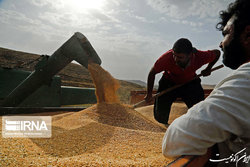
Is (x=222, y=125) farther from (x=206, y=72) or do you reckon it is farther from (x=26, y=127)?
(x=206, y=72)

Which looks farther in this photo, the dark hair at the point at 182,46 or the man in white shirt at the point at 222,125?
the dark hair at the point at 182,46

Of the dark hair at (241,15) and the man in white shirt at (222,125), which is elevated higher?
the dark hair at (241,15)

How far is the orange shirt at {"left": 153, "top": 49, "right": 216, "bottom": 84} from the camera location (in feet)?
10.1

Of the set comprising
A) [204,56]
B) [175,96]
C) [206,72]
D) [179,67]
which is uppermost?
[204,56]

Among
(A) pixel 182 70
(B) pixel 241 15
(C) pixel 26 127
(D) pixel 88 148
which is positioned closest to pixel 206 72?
(A) pixel 182 70

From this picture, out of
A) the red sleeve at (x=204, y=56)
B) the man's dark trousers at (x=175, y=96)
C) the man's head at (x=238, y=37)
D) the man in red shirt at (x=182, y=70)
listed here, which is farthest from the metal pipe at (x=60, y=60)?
the man's head at (x=238, y=37)

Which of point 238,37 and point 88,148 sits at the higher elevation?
point 238,37

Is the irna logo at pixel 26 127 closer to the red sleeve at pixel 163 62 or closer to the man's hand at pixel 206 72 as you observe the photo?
the red sleeve at pixel 163 62

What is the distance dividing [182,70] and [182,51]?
40cm

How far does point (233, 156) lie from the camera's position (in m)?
0.82

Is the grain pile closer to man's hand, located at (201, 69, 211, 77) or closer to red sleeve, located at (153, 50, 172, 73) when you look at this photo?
red sleeve, located at (153, 50, 172, 73)

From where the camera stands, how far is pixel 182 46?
284cm

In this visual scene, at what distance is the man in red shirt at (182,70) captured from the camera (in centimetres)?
291

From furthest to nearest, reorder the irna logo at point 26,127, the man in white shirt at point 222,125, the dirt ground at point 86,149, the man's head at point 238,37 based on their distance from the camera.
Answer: the irna logo at point 26,127, the dirt ground at point 86,149, the man's head at point 238,37, the man in white shirt at point 222,125
